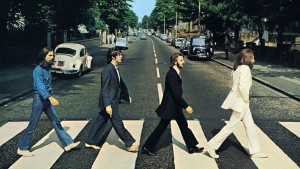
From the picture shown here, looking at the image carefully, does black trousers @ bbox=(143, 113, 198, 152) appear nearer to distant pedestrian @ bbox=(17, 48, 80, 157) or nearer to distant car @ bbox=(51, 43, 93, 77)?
distant pedestrian @ bbox=(17, 48, 80, 157)

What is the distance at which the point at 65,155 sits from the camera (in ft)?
21.3

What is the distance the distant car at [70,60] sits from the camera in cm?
A: 1792

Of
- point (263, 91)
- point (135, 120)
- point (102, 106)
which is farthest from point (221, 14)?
point (102, 106)

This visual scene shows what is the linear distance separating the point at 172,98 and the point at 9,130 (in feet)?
13.6

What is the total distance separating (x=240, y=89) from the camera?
241 inches

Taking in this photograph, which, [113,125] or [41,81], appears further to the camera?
[113,125]

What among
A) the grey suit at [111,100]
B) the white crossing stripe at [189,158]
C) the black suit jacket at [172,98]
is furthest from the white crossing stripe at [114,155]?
the black suit jacket at [172,98]

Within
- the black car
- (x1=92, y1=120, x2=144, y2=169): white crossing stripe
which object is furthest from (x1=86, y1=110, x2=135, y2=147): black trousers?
the black car

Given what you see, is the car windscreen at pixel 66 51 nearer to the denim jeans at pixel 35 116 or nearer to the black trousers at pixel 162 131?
the denim jeans at pixel 35 116

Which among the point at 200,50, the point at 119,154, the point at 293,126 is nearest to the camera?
the point at 119,154

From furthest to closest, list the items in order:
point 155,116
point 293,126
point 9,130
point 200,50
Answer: point 200,50 < point 155,116 < point 293,126 < point 9,130

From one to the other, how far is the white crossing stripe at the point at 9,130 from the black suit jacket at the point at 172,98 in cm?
338

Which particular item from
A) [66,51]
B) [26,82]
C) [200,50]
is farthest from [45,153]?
[200,50]

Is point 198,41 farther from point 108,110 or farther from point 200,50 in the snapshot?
point 108,110
